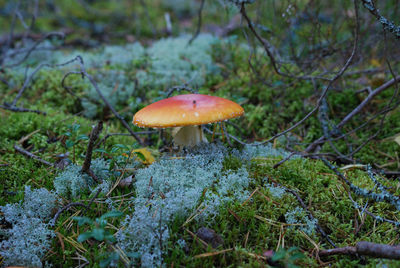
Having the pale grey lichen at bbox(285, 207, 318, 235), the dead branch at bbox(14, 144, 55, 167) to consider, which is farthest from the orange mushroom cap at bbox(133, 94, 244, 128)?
the dead branch at bbox(14, 144, 55, 167)

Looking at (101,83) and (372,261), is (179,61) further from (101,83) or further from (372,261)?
(372,261)

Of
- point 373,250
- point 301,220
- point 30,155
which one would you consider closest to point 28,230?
point 30,155

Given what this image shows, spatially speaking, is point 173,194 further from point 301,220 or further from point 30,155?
point 30,155

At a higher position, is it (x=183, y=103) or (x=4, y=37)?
(x=4, y=37)

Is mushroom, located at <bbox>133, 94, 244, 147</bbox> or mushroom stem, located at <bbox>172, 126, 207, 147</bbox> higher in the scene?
mushroom, located at <bbox>133, 94, 244, 147</bbox>

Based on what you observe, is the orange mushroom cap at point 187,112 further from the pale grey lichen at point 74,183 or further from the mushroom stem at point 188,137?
the pale grey lichen at point 74,183

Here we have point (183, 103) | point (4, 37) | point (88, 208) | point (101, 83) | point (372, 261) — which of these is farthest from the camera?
point (4, 37)

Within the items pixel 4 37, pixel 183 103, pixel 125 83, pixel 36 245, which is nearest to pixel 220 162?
pixel 183 103

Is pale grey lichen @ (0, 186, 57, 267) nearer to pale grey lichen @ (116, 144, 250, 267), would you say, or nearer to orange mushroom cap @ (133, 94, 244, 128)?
pale grey lichen @ (116, 144, 250, 267)

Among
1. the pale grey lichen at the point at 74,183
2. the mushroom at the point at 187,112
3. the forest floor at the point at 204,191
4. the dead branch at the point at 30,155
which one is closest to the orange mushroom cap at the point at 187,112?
the mushroom at the point at 187,112
